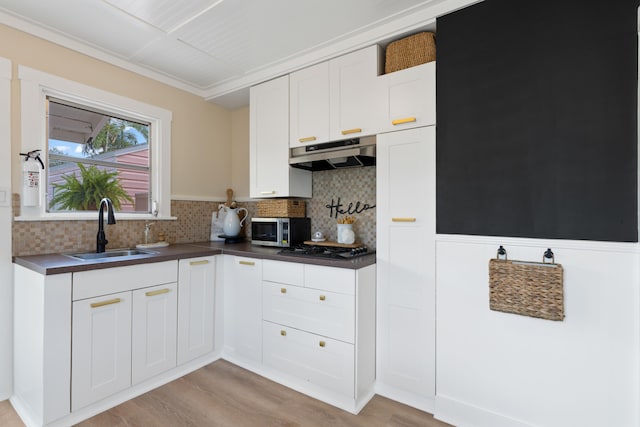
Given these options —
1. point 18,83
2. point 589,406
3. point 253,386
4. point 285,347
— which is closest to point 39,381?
point 253,386

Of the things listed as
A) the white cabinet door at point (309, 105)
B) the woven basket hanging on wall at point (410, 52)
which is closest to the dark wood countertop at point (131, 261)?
the white cabinet door at point (309, 105)

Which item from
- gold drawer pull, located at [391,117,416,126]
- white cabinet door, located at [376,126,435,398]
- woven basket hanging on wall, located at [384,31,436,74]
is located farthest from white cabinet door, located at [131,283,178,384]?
woven basket hanging on wall, located at [384,31,436,74]

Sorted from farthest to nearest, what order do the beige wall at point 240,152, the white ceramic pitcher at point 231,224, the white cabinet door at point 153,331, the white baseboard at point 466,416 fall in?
the beige wall at point 240,152
the white ceramic pitcher at point 231,224
the white cabinet door at point 153,331
the white baseboard at point 466,416

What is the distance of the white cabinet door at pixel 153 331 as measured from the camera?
81.6 inches

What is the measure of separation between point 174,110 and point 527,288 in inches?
127

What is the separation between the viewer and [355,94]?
7.42ft

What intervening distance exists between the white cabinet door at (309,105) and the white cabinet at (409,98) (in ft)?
1.62

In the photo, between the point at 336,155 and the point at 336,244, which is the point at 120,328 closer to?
the point at 336,244

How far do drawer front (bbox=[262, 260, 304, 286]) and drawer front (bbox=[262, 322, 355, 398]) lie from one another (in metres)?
0.34

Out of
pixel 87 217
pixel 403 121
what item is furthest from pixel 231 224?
pixel 403 121

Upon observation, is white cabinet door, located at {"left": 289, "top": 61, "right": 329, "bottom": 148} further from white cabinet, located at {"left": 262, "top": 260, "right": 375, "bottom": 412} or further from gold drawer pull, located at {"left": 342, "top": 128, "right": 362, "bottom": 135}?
white cabinet, located at {"left": 262, "top": 260, "right": 375, "bottom": 412}

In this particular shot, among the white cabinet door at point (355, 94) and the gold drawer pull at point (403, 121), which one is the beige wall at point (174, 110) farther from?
the gold drawer pull at point (403, 121)

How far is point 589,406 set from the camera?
4.91ft

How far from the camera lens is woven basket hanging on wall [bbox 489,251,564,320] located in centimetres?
151
